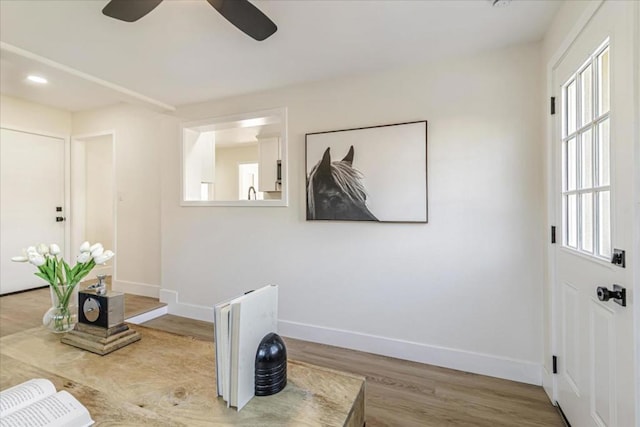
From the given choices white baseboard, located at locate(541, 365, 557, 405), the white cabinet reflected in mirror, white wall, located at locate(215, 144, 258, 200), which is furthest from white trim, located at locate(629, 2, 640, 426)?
white wall, located at locate(215, 144, 258, 200)

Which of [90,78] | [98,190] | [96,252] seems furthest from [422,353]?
[98,190]

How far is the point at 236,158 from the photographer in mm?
6488

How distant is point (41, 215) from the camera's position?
13.5ft

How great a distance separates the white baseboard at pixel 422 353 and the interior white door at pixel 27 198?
12.1ft

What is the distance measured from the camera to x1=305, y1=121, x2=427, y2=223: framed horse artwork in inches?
93.7

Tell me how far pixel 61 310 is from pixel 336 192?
1.94m

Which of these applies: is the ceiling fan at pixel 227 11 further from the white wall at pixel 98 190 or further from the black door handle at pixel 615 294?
the white wall at pixel 98 190

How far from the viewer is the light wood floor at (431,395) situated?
174cm

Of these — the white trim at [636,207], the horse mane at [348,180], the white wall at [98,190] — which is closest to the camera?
the white trim at [636,207]

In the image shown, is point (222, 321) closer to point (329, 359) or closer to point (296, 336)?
point (329, 359)

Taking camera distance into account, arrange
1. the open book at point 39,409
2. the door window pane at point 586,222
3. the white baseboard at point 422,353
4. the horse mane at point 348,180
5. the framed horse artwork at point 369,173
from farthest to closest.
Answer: the horse mane at point 348,180
the framed horse artwork at point 369,173
the white baseboard at point 422,353
the door window pane at point 586,222
the open book at point 39,409

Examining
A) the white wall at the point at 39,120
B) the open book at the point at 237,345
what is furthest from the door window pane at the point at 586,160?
the white wall at the point at 39,120

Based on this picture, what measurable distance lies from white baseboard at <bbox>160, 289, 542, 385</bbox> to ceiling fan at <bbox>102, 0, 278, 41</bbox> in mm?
2374

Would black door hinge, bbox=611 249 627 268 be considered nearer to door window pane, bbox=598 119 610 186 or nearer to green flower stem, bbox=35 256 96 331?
door window pane, bbox=598 119 610 186
